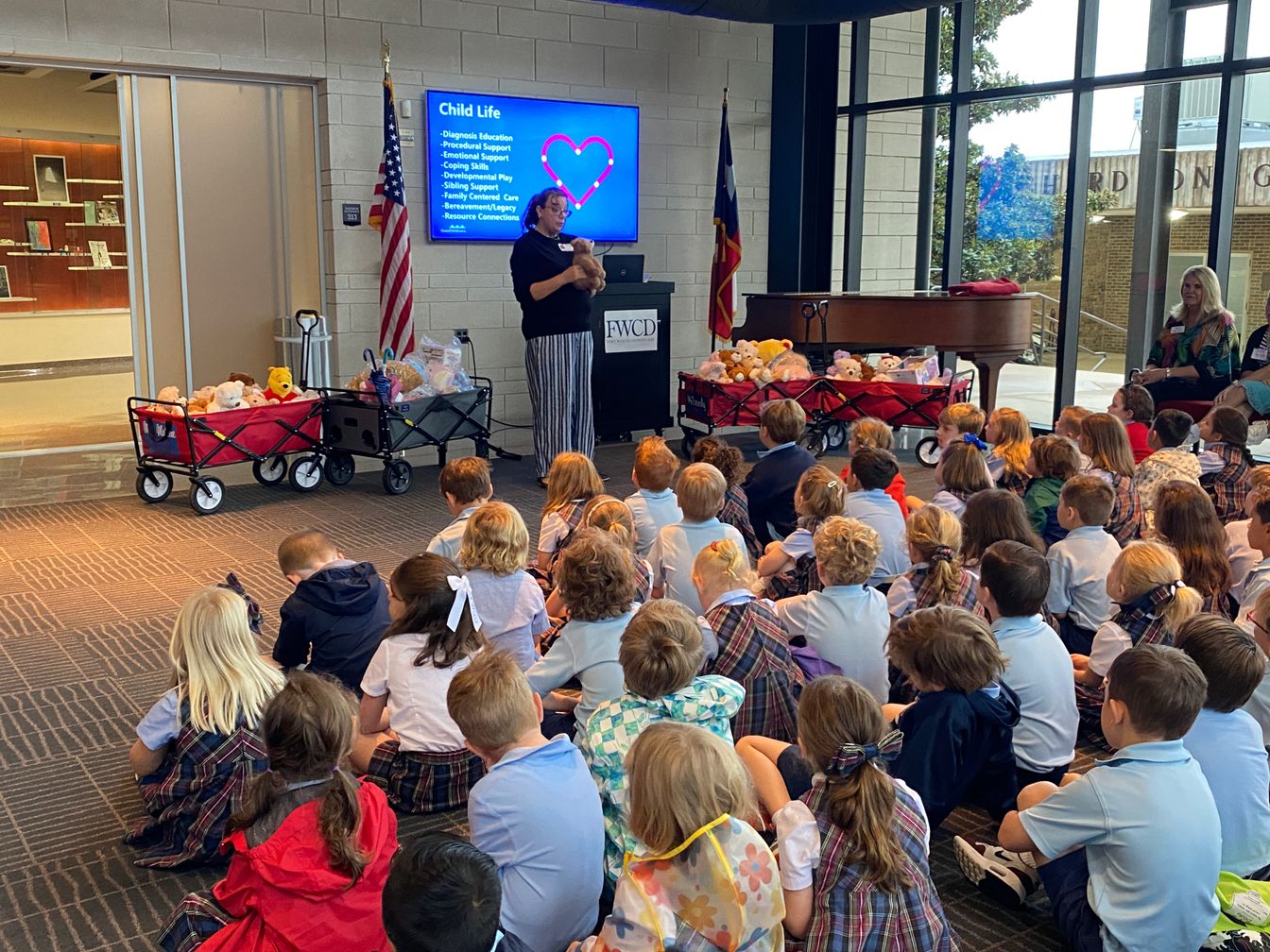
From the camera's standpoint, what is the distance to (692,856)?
6.52 feet

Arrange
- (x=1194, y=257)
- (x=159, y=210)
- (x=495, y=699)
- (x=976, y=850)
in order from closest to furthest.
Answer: (x=495, y=699) < (x=976, y=850) < (x=159, y=210) < (x=1194, y=257)

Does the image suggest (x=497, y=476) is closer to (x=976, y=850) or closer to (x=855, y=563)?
(x=855, y=563)

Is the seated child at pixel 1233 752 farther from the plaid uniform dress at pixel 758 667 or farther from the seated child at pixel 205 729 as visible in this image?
the seated child at pixel 205 729

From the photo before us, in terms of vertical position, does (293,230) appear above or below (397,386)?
above

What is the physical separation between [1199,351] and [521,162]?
15.7 feet

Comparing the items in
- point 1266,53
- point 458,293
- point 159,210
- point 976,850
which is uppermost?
point 1266,53

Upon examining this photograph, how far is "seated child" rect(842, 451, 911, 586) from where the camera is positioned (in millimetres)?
4367

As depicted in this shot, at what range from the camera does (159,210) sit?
7.82 meters

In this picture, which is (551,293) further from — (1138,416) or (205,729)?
(205,729)

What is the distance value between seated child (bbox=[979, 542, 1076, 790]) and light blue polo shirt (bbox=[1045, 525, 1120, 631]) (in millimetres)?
786

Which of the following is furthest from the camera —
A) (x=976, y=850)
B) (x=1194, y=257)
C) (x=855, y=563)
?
(x=1194, y=257)

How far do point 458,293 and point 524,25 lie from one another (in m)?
2.02

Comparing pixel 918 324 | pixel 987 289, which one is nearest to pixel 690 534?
pixel 918 324

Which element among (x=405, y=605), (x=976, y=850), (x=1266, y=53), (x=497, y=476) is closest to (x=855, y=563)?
(x=976, y=850)
